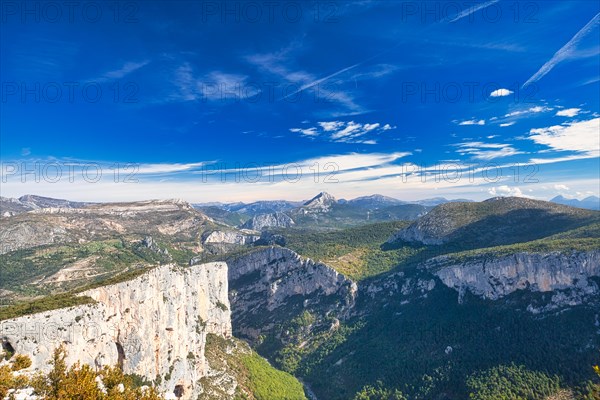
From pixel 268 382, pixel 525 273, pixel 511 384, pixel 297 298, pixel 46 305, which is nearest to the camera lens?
pixel 46 305

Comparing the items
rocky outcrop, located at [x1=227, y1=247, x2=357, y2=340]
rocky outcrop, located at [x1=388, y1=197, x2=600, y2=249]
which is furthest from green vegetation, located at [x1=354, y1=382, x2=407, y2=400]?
rocky outcrop, located at [x1=388, y1=197, x2=600, y2=249]

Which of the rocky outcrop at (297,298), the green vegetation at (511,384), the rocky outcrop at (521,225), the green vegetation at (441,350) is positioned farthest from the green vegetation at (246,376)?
the rocky outcrop at (521,225)

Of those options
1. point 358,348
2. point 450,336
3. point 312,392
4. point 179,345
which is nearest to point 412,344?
point 450,336

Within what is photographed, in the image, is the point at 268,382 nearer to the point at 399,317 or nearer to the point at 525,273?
the point at 399,317

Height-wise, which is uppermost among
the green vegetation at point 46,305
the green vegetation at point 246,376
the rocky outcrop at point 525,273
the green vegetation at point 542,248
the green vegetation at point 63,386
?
the green vegetation at point 63,386

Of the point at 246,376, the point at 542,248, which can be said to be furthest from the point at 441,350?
the point at 246,376

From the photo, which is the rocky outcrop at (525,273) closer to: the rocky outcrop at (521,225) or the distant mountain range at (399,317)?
the distant mountain range at (399,317)

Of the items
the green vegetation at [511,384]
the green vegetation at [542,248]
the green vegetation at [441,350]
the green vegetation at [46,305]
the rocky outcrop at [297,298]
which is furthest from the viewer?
the rocky outcrop at [297,298]
